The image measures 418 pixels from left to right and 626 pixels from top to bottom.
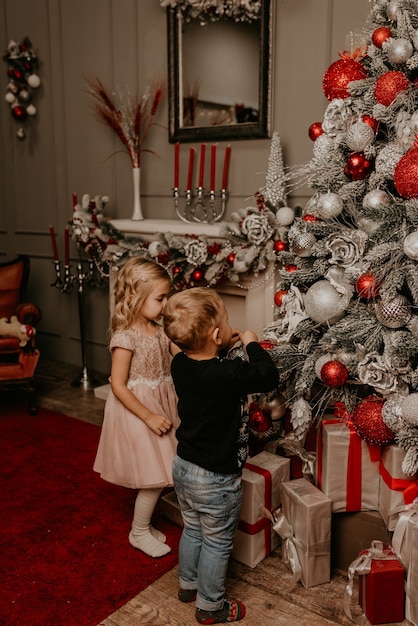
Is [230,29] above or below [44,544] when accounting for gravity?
above

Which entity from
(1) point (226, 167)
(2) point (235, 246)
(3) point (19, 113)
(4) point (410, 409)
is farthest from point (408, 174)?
(3) point (19, 113)

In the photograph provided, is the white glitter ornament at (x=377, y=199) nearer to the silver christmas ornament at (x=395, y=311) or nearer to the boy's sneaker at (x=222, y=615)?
the silver christmas ornament at (x=395, y=311)

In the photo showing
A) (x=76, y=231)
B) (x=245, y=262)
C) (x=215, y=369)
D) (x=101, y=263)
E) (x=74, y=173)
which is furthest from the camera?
(x=74, y=173)

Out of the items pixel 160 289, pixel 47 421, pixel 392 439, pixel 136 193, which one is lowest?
Answer: pixel 47 421

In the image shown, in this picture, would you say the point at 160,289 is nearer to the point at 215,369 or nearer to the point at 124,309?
the point at 124,309

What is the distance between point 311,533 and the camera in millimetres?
1880

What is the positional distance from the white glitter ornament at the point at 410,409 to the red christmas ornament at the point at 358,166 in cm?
A: 78

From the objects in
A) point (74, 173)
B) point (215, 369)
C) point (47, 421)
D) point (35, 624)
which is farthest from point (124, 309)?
point (74, 173)

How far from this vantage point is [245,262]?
282 cm

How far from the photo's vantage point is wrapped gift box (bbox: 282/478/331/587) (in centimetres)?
188

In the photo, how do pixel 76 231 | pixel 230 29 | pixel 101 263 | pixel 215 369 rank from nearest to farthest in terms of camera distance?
pixel 215 369, pixel 230 29, pixel 76 231, pixel 101 263

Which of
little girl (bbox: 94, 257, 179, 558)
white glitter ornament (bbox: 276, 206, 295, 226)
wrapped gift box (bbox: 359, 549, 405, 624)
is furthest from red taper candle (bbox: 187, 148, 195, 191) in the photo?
wrapped gift box (bbox: 359, 549, 405, 624)

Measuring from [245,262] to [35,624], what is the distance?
172 cm

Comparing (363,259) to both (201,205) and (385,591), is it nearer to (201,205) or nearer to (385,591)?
(385,591)
